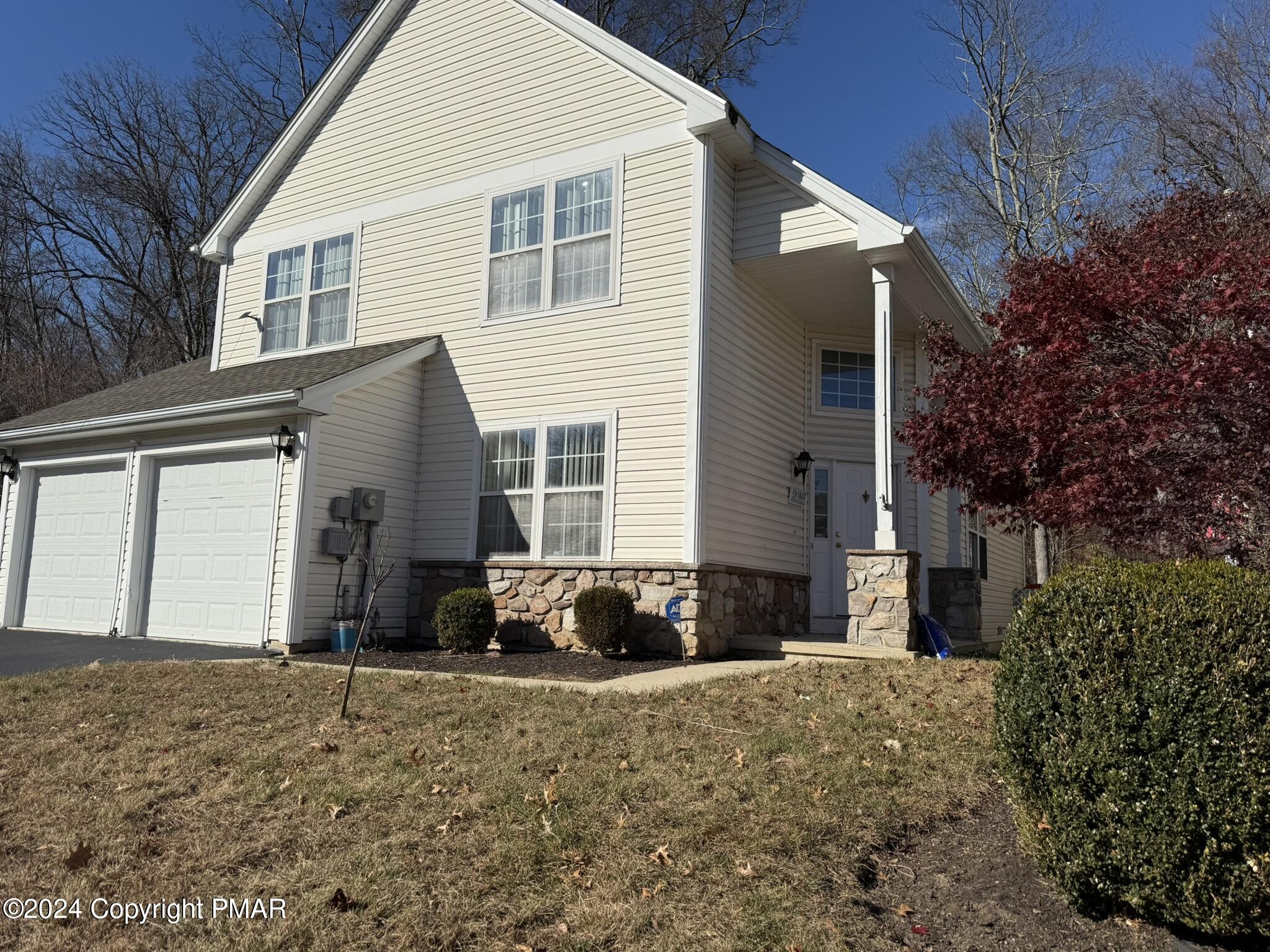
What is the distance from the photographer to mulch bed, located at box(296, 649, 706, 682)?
8.34 metres

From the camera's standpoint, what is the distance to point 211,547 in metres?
10.9

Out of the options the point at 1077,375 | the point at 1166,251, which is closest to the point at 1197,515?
the point at 1077,375

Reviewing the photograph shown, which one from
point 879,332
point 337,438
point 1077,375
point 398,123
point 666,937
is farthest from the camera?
point 398,123

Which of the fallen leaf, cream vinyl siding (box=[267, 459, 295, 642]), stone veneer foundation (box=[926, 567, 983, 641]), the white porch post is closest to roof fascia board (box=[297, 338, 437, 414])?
cream vinyl siding (box=[267, 459, 295, 642])

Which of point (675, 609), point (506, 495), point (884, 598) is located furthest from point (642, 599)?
point (884, 598)

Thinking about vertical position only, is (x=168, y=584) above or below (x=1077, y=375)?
below

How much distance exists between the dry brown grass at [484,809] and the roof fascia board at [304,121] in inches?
356

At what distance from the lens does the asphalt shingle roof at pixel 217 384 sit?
10.7 m

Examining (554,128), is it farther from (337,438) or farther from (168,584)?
(168,584)

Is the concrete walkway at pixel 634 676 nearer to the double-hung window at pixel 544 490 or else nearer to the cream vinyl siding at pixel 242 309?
the double-hung window at pixel 544 490

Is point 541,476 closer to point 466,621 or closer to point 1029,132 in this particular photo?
point 466,621

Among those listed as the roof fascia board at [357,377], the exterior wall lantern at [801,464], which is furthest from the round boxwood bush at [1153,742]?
the roof fascia board at [357,377]

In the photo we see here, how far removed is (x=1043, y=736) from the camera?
135 inches

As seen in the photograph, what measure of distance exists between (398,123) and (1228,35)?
1583 cm
